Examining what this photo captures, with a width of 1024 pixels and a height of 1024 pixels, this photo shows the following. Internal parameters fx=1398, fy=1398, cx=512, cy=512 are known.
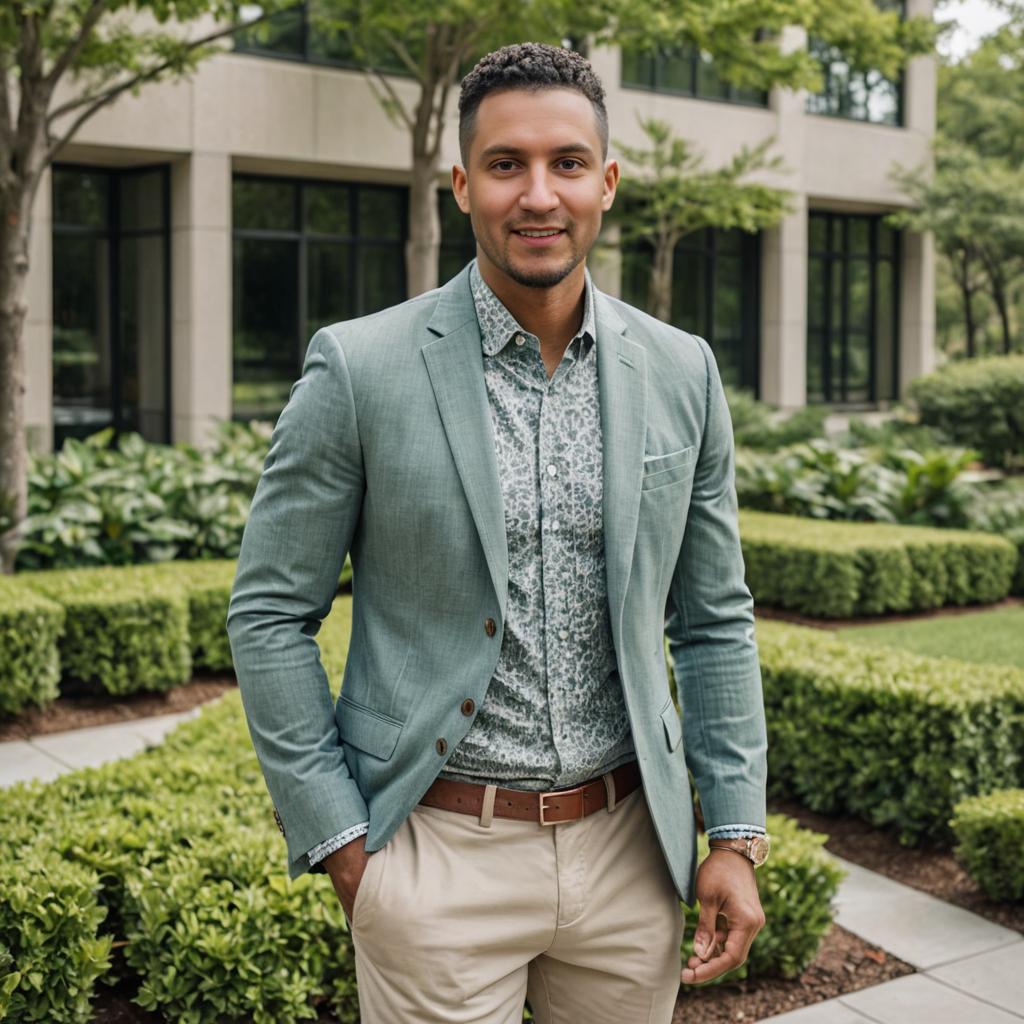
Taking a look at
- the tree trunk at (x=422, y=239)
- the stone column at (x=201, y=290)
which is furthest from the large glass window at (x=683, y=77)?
the stone column at (x=201, y=290)

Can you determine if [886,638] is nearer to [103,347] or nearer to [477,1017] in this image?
[477,1017]

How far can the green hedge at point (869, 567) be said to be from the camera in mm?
10797

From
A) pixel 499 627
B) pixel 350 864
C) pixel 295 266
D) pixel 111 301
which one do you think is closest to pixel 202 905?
pixel 350 864

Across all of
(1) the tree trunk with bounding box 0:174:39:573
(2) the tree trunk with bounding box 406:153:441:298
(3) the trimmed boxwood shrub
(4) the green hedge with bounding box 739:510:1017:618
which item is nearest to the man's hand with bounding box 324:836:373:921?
(3) the trimmed boxwood shrub

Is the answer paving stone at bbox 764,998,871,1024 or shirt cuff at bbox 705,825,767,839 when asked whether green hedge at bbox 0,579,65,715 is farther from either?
shirt cuff at bbox 705,825,767,839

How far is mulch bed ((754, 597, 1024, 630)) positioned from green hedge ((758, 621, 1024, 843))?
4.27m

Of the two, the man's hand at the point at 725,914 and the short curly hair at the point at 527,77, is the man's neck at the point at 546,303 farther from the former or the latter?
the man's hand at the point at 725,914

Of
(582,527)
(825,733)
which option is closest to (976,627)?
(825,733)

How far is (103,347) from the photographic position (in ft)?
61.3

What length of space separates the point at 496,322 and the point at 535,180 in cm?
26

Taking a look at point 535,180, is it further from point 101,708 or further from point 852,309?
point 852,309

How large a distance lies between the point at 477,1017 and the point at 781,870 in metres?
2.48

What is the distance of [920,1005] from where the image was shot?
→ 4473mm

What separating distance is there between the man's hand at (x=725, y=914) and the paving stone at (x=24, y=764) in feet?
17.3
